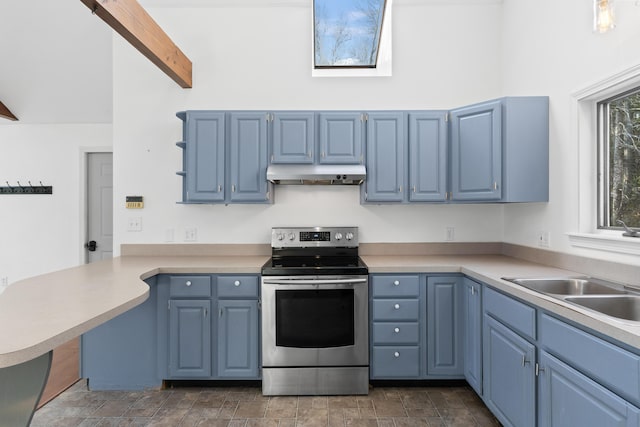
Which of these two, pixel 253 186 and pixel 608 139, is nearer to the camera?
pixel 608 139

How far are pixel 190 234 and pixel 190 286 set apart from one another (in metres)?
0.71

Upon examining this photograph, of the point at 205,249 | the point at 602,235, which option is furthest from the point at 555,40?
the point at 205,249

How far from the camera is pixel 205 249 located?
308cm

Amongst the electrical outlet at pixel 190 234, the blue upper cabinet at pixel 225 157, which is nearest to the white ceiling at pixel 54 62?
the blue upper cabinet at pixel 225 157

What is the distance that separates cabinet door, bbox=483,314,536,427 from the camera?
172 cm

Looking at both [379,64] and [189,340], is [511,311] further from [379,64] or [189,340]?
[379,64]

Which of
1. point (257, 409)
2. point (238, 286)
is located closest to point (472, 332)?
point (257, 409)

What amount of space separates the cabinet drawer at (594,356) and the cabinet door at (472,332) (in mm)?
677

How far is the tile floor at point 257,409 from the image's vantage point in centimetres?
218

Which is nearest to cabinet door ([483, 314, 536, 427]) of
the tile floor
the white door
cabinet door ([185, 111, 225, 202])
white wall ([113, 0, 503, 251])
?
the tile floor

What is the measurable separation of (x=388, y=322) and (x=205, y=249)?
1.66 metres

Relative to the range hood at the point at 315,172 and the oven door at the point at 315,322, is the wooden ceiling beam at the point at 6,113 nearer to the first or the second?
the range hood at the point at 315,172

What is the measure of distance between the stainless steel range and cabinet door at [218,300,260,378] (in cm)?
9

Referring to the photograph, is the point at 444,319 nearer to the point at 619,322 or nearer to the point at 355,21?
the point at 619,322
